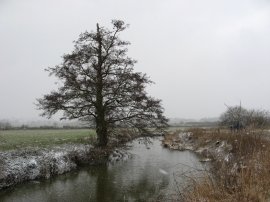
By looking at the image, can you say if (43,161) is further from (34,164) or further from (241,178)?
(241,178)

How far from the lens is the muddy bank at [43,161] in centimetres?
1816

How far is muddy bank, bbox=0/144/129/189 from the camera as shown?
59.6ft

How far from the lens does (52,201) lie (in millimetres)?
15359

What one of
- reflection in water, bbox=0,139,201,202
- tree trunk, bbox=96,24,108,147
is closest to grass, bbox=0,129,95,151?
tree trunk, bbox=96,24,108,147

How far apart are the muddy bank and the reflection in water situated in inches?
23.8

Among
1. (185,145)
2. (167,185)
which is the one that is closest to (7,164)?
(167,185)

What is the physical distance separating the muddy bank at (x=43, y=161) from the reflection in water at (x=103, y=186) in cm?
61

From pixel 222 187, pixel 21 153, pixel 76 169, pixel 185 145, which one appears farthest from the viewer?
pixel 185 145

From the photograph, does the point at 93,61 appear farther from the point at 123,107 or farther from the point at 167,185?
the point at 167,185

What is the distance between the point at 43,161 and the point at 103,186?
4303mm

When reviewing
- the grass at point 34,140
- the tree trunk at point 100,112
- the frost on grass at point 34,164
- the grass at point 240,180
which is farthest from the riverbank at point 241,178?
the tree trunk at point 100,112

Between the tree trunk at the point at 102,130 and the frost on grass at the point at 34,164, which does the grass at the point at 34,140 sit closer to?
the tree trunk at the point at 102,130

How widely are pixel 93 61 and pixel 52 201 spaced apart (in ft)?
50.1

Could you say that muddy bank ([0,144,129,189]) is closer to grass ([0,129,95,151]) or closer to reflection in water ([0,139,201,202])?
reflection in water ([0,139,201,202])
